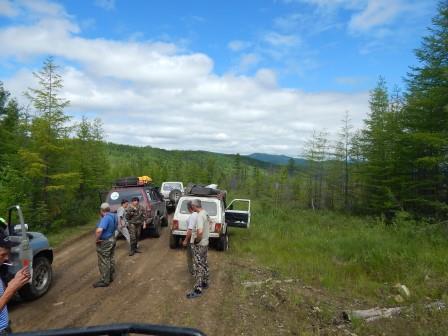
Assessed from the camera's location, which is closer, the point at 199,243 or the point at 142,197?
the point at 199,243

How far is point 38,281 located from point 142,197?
6917 millimetres

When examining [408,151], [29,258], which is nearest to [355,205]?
[408,151]

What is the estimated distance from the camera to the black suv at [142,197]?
14.4 m

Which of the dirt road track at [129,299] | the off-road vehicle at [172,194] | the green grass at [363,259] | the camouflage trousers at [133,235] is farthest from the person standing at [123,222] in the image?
the off-road vehicle at [172,194]

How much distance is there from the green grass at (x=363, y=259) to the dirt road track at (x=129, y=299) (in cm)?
233

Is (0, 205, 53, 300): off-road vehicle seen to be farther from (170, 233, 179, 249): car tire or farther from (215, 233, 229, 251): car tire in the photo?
(215, 233, 229, 251): car tire

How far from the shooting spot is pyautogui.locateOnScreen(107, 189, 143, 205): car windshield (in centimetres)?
1446

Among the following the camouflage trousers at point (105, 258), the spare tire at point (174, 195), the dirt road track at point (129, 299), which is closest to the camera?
the dirt road track at point (129, 299)

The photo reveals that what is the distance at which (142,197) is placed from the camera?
47.8ft

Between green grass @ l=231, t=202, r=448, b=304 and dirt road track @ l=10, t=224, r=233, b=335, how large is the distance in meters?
2.33

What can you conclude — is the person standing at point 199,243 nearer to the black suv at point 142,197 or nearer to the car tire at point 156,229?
the black suv at point 142,197

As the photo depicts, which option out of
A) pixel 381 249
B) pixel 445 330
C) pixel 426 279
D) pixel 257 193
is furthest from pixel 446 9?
pixel 257 193

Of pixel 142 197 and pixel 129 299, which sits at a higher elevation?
pixel 142 197

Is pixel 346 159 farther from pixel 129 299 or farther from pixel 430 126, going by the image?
pixel 129 299
